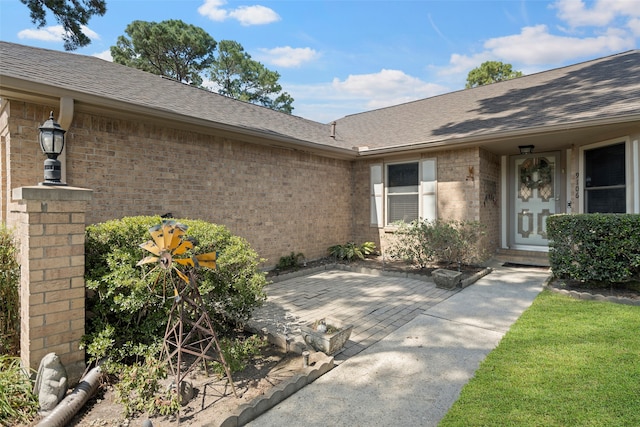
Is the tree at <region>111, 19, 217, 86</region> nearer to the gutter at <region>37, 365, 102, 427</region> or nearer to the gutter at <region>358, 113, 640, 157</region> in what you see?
the gutter at <region>358, 113, 640, 157</region>

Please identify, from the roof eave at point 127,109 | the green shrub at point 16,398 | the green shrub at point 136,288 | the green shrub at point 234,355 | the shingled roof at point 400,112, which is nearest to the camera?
the green shrub at point 16,398

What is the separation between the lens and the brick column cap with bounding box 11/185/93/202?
8.40 feet

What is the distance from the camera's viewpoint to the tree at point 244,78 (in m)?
24.3

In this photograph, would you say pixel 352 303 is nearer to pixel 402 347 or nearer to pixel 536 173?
pixel 402 347

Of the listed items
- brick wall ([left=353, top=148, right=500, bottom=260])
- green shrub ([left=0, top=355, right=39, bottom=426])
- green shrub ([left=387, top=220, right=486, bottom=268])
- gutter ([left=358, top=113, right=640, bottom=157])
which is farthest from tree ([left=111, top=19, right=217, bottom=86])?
green shrub ([left=0, top=355, right=39, bottom=426])

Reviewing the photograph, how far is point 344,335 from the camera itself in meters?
3.52

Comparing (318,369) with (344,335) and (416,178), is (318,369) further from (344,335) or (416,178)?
(416,178)

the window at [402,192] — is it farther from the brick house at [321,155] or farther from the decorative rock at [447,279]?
the decorative rock at [447,279]

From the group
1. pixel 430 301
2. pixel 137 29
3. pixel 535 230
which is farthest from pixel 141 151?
pixel 137 29

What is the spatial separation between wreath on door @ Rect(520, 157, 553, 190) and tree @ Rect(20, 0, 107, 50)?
11.0 meters

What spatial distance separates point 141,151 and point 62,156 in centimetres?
111

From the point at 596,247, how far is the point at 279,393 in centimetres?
565

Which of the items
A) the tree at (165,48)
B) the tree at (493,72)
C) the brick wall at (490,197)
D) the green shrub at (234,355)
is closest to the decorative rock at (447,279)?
the brick wall at (490,197)

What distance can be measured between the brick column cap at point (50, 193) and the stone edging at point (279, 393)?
2302 mm
